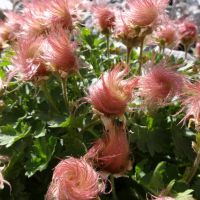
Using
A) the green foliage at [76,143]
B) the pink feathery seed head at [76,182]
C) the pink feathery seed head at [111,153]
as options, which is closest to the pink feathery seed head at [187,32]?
the green foliage at [76,143]

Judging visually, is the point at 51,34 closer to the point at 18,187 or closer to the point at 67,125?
the point at 67,125

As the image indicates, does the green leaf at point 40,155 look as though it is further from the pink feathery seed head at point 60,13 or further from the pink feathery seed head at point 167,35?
the pink feathery seed head at point 167,35

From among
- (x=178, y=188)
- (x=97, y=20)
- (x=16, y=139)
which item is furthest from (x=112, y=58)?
(x=178, y=188)

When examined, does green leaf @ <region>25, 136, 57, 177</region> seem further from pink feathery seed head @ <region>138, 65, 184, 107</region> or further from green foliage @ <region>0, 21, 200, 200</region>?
pink feathery seed head @ <region>138, 65, 184, 107</region>

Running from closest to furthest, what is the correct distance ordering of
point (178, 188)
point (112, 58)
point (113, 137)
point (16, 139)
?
point (113, 137), point (178, 188), point (16, 139), point (112, 58)

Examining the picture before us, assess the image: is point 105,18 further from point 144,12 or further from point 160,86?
point 160,86

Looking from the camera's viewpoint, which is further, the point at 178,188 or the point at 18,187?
the point at 18,187
